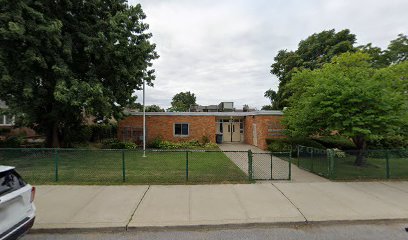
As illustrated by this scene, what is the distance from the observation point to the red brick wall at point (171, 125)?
2105 cm

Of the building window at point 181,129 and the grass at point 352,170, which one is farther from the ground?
the building window at point 181,129

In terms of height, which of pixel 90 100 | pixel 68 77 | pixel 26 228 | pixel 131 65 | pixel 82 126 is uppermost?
pixel 131 65

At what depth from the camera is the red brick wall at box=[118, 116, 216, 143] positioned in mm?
21047

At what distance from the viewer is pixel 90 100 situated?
12.1 meters

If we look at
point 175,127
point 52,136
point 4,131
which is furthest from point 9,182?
point 4,131

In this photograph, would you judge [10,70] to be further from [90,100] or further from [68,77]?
[90,100]

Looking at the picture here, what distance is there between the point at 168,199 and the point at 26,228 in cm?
325

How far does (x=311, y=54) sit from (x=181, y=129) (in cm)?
1832

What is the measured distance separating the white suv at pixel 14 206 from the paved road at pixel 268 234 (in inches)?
36.0

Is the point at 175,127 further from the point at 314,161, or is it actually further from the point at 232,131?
the point at 314,161

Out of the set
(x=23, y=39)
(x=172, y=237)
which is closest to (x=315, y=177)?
(x=172, y=237)

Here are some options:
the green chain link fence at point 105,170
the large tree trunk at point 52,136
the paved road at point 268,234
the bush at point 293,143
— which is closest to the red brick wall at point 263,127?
the bush at point 293,143

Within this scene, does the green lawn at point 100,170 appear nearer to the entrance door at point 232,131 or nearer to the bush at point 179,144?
the bush at point 179,144

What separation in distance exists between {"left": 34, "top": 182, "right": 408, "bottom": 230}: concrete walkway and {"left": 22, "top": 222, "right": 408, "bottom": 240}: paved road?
0.19 metres
